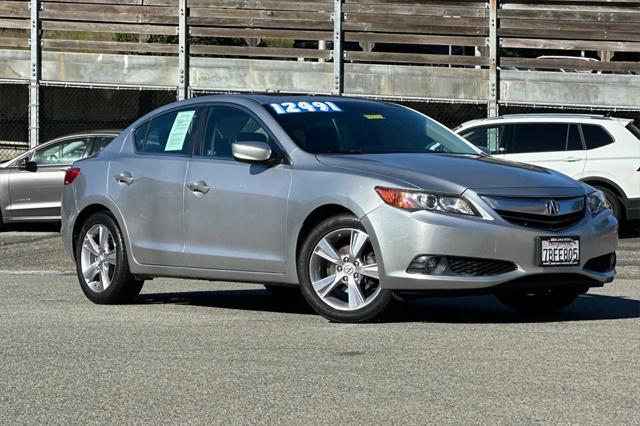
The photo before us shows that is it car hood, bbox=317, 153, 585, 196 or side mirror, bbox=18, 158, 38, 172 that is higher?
car hood, bbox=317, 153, 585, 196

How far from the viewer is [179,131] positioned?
9.91 meters

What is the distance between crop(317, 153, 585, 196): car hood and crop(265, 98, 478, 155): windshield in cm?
25

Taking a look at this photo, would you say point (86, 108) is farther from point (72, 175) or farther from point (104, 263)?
point (104, 263)

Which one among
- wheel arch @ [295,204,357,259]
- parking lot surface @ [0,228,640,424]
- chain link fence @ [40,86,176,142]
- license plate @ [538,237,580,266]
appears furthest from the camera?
chain link fence @ [40,86,176,142]

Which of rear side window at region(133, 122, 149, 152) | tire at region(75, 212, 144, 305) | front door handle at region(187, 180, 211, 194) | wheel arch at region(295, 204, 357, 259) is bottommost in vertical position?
tire at region(75, 212, 144, 305)

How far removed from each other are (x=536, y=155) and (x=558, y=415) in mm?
12716

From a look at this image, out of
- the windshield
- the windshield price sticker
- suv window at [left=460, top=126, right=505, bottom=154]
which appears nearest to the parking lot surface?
the windshield

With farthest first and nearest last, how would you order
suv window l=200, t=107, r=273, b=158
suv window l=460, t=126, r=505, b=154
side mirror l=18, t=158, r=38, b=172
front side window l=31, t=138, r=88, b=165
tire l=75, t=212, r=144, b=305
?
front side window l=31, t=138, r=88, b=165 < side mirror l=18, t=158, r=38, b=172 < suv window l=460, t=126, r=505, b=154 < tire l=75, t=212, r=144, b=305 < suv window l=200, t=107, r=273, b=158

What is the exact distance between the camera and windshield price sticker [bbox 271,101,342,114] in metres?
9.47

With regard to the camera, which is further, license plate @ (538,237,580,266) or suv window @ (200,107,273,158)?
suv window @ (200,107,273,158)

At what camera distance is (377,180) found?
841 cm

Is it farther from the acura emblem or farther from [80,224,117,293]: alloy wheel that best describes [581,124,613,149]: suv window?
the acura emblem

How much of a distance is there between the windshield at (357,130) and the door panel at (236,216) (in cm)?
38

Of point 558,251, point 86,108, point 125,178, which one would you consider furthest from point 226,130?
point 86,108
